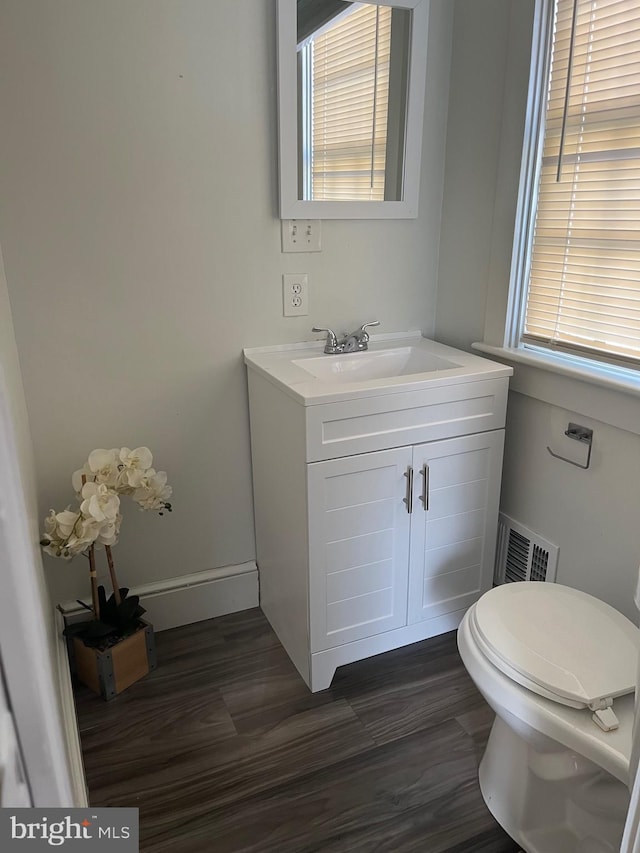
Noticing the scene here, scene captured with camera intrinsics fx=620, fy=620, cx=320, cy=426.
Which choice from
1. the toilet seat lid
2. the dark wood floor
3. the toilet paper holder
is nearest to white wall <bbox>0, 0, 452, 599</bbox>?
the dark wood floor

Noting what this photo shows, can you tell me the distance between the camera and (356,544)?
1712mm

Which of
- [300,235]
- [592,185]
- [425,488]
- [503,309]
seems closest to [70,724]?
[425,488]

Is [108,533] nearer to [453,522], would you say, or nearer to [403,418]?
[403,418]

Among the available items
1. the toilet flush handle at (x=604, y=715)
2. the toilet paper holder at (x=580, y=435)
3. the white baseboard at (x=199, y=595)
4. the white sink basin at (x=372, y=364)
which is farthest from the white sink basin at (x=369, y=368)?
the toilet flush handle at (x=604, y=715)

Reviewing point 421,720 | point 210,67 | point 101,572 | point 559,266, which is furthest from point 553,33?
point 101,572

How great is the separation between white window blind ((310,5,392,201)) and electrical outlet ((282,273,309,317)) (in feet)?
0.81

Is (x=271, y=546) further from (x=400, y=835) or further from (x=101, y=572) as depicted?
(x=400, y=835)

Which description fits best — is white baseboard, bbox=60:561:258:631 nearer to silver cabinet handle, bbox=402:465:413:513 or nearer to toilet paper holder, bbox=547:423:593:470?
silver cabinet handle, bbox=402:465:413:513

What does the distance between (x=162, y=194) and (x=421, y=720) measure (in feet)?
5.25

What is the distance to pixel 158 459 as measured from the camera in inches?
75.5

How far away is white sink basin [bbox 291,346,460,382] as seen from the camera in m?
1.92

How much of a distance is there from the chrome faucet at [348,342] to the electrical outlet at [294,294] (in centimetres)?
8

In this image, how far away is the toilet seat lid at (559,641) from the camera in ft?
3.92

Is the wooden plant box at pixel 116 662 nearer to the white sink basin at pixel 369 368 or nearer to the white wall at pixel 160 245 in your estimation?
the white wall at pixel 160 245
